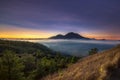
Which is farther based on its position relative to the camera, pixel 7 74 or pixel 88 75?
pixel 7 74

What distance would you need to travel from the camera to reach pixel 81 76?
22828 mm

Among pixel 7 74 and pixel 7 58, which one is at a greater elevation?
pixel 7 58

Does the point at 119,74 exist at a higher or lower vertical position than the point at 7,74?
higher

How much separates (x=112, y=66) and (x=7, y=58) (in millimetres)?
18136

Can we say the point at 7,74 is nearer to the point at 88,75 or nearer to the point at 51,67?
the point at 88,75

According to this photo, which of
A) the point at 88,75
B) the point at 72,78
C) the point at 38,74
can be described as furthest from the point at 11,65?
the point at 38,74

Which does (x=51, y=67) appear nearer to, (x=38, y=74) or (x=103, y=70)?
(x=38, y=74)

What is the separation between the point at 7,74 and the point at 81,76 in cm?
1470

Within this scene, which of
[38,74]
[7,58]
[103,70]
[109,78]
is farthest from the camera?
[38,74]

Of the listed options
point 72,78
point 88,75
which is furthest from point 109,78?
point 72,78

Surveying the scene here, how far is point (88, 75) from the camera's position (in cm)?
2177

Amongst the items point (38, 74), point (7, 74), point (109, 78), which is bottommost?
point (38, 74)

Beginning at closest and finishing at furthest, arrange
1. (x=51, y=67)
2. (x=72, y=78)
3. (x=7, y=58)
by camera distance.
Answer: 1. (x=72, y=78)
2. (x=7, y=58)
3. (x=51, y=67)

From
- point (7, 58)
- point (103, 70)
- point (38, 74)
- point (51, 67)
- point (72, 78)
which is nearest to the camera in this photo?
point (103, 70)
